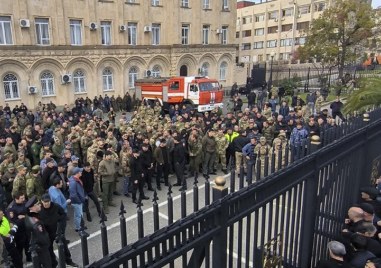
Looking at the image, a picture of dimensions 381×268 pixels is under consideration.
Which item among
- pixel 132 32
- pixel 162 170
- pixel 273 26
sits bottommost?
pixel 162 170

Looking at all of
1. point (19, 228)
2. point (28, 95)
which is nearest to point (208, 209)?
point (19, 228)

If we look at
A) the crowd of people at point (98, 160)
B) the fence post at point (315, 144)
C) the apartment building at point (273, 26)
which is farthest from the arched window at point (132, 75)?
the apartment building at point (273, 26)

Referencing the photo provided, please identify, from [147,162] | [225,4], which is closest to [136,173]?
[147,162]

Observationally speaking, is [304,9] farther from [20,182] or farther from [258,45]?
[20,182]

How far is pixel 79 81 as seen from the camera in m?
27.4

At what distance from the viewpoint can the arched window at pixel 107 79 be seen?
2883 centimetres

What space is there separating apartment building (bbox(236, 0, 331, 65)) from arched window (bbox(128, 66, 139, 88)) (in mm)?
31294

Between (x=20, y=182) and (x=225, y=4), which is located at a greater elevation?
(x=225, y=4)

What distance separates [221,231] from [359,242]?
288 cm

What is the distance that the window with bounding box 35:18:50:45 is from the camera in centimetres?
2458

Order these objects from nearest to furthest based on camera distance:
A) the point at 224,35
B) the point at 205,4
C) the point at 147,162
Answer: the point at 147,162, the point at 205,4, the point at 224,35

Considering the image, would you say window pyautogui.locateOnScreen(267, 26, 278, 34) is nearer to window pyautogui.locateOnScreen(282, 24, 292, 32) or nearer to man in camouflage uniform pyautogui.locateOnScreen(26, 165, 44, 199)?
window pyautogui.locateOnScreen(282, 24, 292, 32)

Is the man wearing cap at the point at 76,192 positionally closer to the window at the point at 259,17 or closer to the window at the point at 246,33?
the window at the point at 259,17

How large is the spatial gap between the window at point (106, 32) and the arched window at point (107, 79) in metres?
2.45
